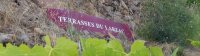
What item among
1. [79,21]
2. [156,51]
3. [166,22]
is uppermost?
[156,51]

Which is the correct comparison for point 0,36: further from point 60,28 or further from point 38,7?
point 38,7

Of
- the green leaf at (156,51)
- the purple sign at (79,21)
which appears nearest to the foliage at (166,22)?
the purple sign at (79,21)

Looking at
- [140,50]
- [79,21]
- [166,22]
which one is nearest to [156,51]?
[140,50]

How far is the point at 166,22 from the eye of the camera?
254 inches

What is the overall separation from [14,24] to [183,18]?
2.93 meters

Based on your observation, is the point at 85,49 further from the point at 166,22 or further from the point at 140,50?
the point at 166,22

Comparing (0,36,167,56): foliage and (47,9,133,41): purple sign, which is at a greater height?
(0,36,167,56): foliage

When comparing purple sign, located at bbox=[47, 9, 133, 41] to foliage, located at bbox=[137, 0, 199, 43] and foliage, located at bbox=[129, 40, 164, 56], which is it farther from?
foliage, located at bbox=[129, 40, 164, 56]

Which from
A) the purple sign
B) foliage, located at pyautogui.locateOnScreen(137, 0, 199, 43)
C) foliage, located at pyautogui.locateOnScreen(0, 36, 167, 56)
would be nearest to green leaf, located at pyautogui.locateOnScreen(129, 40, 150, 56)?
foliage, located at pyautogui.locateOnScreen(0, 36, 167, 56)

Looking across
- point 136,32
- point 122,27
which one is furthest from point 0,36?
point 136,32

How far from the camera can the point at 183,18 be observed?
662 centimetres

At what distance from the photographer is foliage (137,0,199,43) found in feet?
21.2

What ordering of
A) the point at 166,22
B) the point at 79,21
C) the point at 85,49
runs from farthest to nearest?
1. the point at 166,22
2. the point at 79,21
3. the point at 85,49

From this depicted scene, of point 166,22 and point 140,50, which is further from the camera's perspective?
point 166,22
